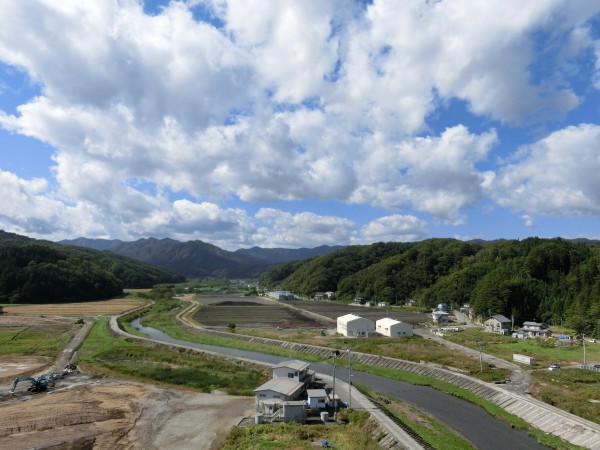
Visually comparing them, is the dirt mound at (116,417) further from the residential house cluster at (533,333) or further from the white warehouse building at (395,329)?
the residential house cluster at (533,333)

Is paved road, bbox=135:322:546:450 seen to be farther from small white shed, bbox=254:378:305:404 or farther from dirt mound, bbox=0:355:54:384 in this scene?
dirt mound, bbox=0:355:54:384

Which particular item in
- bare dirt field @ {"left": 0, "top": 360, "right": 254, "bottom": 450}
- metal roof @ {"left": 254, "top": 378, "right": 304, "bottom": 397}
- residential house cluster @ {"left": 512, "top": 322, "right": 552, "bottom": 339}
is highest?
residential house cluster @ {"left": 512, "top": 322, "right": 552, "bottom": 339}

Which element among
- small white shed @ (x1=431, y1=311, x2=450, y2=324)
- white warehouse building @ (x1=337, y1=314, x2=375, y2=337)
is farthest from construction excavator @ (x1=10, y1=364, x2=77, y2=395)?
small white shed @ (x1=431, y1=311, x2=450, y2=324)

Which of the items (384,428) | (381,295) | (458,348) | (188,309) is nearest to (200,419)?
(384,428)

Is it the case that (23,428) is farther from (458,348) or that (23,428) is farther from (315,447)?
(458,348)

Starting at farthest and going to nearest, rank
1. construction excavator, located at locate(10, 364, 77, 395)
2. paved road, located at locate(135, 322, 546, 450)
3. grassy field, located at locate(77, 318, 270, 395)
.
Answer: grassy field, located at locate(77, 318, 270, 395)
construction excavator, located at locate(10, 364, 77, 395)
paved road, located at locate(135, 322, 546, 450)

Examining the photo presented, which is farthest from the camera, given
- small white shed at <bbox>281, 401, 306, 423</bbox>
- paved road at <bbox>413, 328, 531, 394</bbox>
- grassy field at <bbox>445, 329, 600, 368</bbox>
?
grassy field at <bbox>445, 329, 600, 368</bbox>

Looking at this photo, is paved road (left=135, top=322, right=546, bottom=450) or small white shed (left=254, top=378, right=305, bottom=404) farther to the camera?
small white shed (left=254, top=378, right=305, bottom=404)
